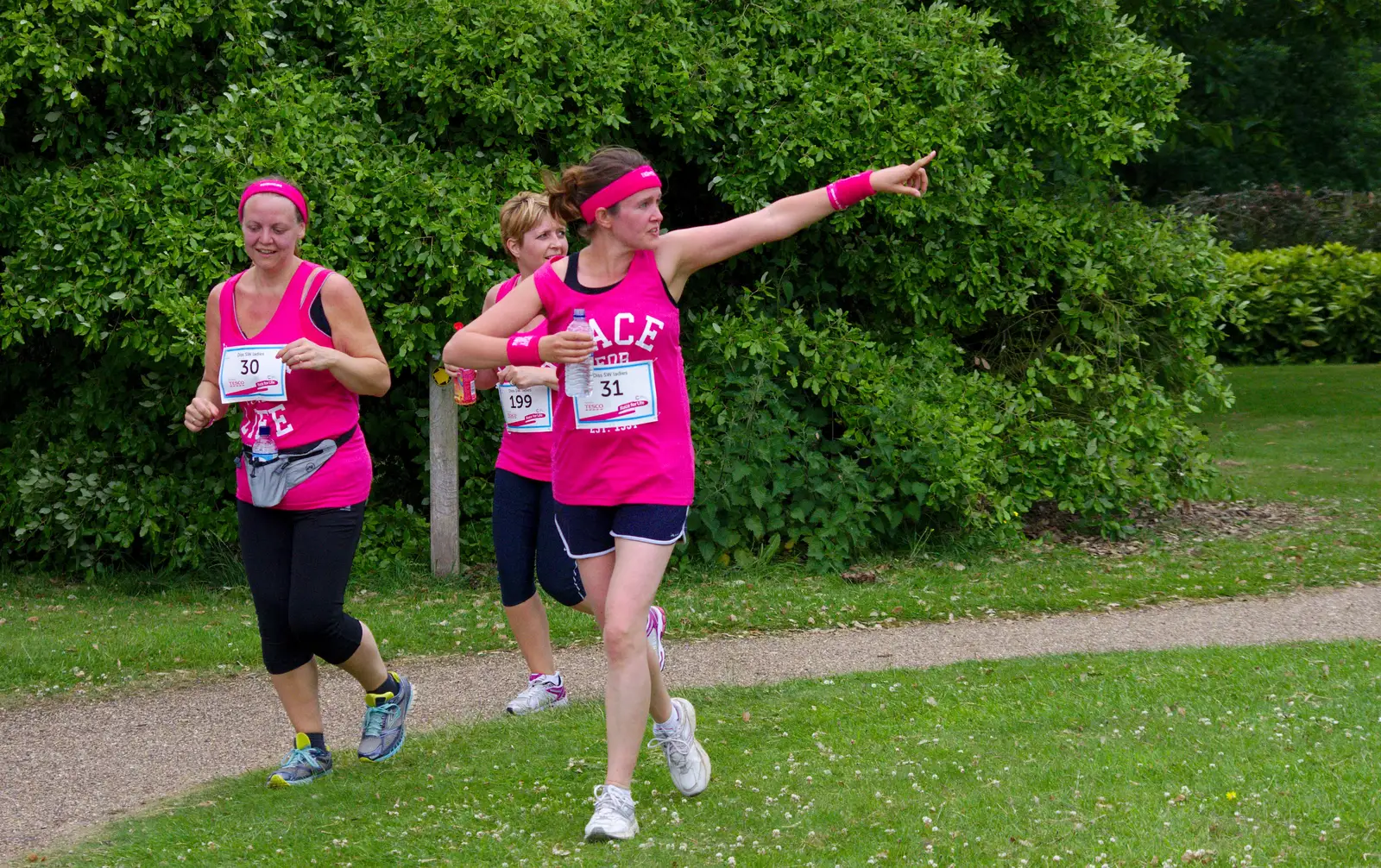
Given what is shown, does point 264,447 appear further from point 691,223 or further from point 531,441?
point 691,223

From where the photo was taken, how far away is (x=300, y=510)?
4.99 meters

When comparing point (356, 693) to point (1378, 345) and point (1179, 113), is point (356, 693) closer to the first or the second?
point (1179, 113)

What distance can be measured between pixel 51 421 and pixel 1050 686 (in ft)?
21.6

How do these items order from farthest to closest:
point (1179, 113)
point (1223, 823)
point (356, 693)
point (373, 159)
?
point (1179, 113)
point (373, 159)
point (356, 693)
point (1223, 823)

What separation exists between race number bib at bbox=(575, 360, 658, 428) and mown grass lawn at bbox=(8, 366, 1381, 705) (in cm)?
335

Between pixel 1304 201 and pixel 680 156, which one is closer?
pixel 680 156

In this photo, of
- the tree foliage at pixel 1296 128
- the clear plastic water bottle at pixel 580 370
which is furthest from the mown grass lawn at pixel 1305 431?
the tree foliage at pixel 1296 128

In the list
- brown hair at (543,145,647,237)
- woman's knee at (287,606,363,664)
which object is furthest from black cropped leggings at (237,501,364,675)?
brown hair at (543,145,647,237)

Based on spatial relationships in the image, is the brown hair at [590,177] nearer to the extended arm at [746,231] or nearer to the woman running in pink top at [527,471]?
the extended arm at [746,231]

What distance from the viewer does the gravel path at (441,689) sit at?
5.39m

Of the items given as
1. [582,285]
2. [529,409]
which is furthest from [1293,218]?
[582,285]

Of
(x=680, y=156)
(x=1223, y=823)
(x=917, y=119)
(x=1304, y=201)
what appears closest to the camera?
(x=1223, y=823)

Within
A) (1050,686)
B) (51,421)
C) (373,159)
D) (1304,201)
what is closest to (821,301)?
(373,159)

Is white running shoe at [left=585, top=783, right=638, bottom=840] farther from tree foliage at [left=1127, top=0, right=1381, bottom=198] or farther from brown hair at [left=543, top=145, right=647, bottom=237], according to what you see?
tree foliage at [left=1127, top=0, right=1381, bottom=198]
